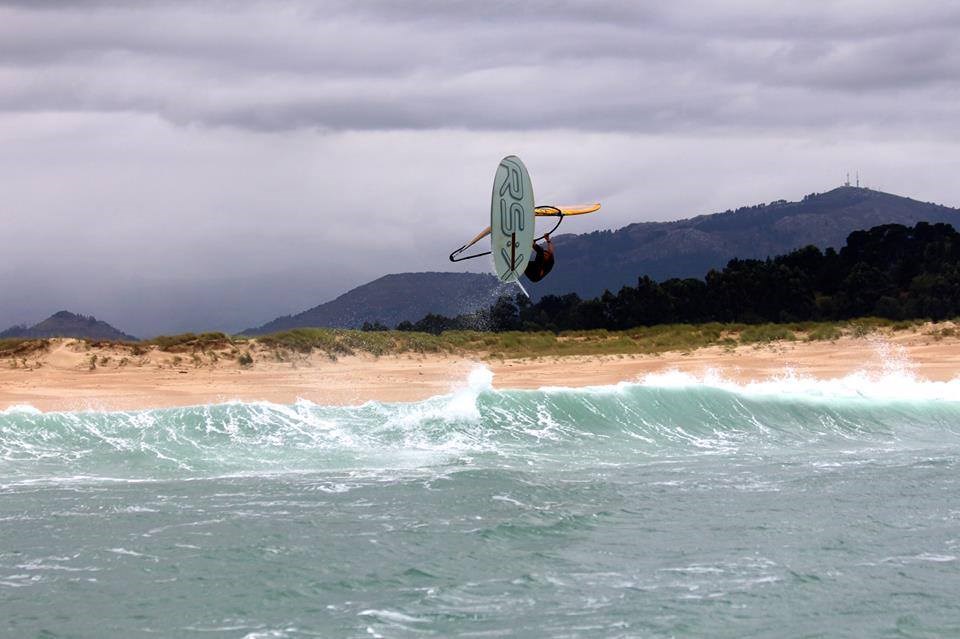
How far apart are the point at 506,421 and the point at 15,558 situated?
9.65 m

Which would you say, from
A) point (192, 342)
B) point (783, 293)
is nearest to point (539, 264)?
point (192, 342)

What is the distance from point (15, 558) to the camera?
10.7 m

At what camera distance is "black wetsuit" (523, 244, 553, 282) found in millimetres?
13383

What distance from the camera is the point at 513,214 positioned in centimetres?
1328

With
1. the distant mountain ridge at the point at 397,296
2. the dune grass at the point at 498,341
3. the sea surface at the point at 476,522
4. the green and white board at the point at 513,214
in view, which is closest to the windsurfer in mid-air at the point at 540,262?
the green and white board at the point at 513,214

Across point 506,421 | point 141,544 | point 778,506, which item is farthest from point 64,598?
point 506,421

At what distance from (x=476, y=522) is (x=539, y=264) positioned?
3040 millimetres

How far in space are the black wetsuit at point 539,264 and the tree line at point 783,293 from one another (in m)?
27.5

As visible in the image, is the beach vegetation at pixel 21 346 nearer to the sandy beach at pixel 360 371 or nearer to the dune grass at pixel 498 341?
the dune grass at pixel 498 341

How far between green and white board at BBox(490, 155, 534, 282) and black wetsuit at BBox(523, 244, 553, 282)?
0.67 feet

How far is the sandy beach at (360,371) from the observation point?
21.9m

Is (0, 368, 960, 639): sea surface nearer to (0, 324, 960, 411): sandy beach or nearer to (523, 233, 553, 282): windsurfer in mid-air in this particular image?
(523, 233, 553, 282): windsurfer in mid-air

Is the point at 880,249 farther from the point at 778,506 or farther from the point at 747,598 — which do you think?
the point at 747,598

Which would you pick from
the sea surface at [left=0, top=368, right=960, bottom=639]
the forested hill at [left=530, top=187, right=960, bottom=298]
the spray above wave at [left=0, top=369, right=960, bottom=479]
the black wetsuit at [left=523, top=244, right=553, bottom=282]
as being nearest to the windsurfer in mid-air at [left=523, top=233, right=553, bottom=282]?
the black wetsuit at [left=523, top=244, right=553, bottom=282]
